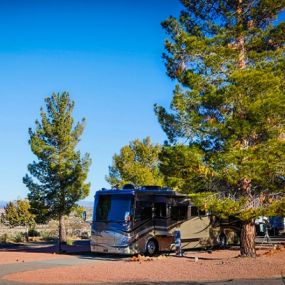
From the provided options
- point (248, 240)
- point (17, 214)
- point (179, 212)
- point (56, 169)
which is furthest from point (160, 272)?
point (17, 214)

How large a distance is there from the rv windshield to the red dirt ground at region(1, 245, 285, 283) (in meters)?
3.71

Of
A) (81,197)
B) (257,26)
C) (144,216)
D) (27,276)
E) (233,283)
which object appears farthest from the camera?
(81,197)

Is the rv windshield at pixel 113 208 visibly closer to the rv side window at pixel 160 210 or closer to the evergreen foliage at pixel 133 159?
the rv side window at pixel 160 210

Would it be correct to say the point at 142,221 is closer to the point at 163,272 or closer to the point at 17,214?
the point at 163,272

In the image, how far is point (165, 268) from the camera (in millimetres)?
16125

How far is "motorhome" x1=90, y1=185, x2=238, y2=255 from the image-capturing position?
69.2 feet

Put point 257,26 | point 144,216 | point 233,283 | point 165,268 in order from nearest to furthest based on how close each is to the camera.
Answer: point 233,283, point 165,268, point 257,26, point 144,216

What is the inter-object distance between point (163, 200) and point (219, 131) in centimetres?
625

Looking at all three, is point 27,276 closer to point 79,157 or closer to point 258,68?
point 258,68

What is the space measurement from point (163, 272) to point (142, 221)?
648 cm

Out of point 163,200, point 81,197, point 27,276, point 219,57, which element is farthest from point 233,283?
point 81,197

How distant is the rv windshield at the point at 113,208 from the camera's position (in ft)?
69.6

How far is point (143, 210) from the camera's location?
21.7m

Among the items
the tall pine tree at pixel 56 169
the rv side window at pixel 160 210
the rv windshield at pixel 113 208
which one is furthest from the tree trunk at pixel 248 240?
the tall pine tree at pixel 56 169
